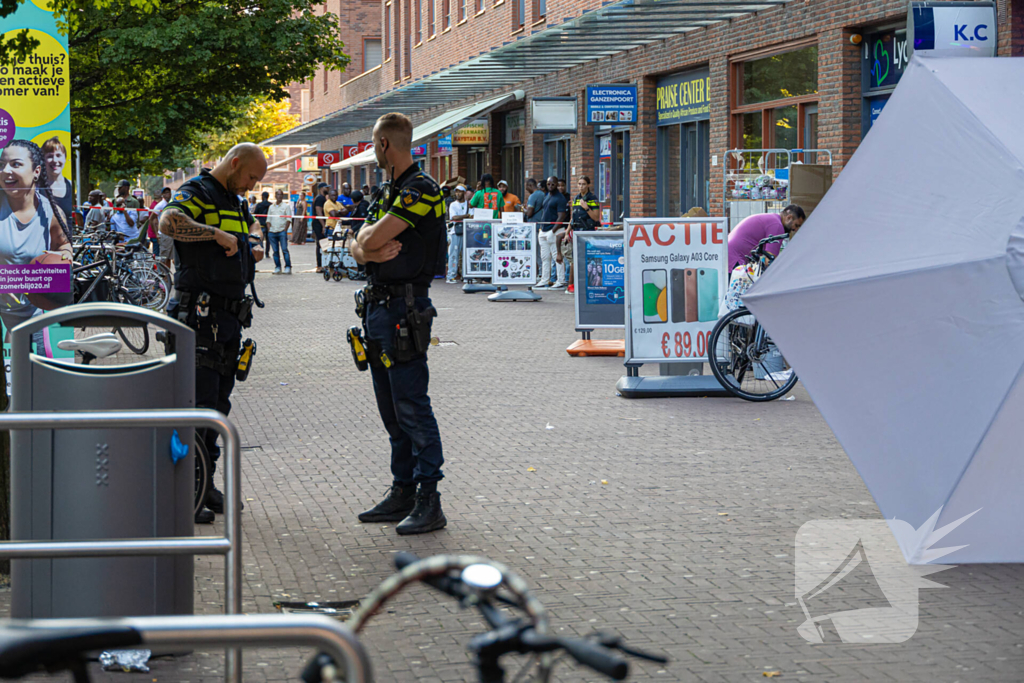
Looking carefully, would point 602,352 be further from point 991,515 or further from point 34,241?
point 991,515

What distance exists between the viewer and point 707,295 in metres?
10.9

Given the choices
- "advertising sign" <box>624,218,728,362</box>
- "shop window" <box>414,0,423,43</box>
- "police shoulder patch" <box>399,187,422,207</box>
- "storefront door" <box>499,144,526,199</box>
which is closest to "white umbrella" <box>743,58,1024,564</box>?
"police shoulder patch" <box>399,187,422,207</box>

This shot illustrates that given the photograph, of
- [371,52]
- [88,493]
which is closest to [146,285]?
[88,493]

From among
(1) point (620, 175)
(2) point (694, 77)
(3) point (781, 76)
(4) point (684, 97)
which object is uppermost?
(2) point (694, 77)

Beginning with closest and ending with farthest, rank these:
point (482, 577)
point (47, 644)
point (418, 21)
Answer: point (47, 644) → point (482, 577) → point (418, 21)

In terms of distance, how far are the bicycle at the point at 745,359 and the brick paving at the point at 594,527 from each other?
5.7 inches

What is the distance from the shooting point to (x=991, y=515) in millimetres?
4586

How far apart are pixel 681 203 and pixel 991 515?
18.0 metres

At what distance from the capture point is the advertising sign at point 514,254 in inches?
805

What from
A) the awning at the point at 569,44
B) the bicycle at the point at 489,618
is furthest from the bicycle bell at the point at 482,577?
the awning at the point at 569,44

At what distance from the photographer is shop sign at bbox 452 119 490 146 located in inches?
1256

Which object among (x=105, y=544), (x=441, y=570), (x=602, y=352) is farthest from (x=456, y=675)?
(x=602, y=352)

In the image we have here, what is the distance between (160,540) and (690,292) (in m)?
7.80

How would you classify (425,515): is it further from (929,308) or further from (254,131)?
(254,131)
